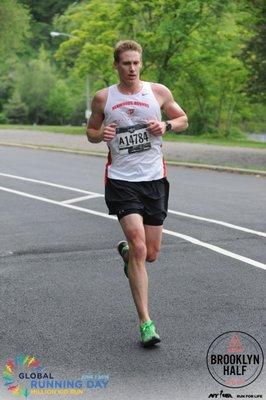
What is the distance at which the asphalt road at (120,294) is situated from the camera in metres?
4.29

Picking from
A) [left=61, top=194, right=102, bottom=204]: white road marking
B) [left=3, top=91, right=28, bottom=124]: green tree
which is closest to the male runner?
[left=61, top=194, right=102, bottom=204]: white road marking

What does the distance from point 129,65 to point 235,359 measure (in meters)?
2.13

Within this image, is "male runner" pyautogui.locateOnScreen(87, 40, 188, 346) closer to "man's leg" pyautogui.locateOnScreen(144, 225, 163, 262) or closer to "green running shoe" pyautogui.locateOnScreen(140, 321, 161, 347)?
"man's leg" pyautogui.locateOnScreen(144, 225, 163, 262)

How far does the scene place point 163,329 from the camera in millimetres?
5062

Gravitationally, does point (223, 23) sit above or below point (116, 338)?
above

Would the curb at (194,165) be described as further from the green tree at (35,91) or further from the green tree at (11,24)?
the green tree at (35,91)

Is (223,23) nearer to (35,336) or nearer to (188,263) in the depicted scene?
→ (188,263)

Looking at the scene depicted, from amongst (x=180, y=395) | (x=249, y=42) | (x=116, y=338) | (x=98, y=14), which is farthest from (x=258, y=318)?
(x=98, y=14)

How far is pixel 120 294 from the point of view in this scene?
5.98 meters

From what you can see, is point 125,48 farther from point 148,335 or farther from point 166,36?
point 166,36

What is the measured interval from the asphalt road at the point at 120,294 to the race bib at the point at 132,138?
130 centimetres

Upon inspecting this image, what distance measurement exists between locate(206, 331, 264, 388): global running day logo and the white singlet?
1.28 m

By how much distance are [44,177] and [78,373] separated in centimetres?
1157

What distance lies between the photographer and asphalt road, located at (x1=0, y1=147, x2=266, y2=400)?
4.29 m
